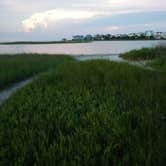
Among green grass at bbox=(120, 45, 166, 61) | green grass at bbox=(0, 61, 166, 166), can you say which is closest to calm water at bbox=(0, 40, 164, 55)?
green grass at bbox=(120, 45, 166, 61)

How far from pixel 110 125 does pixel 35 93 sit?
10.5ft

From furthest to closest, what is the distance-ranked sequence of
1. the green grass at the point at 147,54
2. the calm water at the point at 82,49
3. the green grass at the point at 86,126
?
the calm water at the point at 82,49
the green grass at the point at 147,54
the green grass at the point at 86,126

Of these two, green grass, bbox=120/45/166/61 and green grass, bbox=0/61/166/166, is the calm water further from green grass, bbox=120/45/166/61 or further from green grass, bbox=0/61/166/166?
green grass, bbox=0/61/166/166

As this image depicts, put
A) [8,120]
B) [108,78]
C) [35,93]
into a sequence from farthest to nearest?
[108,78], [35,93], [8,120]

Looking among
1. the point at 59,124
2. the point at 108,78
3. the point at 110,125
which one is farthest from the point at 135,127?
the point at 108,78

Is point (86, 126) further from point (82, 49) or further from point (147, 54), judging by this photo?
point (82, 49)

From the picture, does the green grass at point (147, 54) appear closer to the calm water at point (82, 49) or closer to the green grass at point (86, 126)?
the calm water at point (82, 49)

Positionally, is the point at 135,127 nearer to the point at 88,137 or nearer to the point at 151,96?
the point at 88,137

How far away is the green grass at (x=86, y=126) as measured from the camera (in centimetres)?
340

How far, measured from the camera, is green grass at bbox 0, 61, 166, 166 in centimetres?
340

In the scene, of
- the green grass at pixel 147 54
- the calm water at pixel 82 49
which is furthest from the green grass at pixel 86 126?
the calm water at pixel 82 49

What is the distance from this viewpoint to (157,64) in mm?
15141

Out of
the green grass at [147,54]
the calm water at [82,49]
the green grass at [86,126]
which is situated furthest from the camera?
the calm water at [82,49]

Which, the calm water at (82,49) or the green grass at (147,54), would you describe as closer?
the green grass at (147,54)
